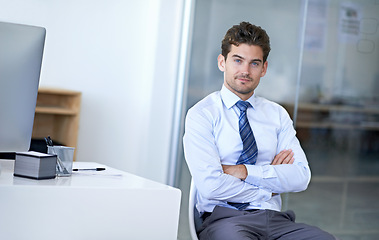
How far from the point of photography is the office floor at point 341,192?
3.49 metres

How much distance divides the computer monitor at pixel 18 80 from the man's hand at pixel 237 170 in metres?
0.93

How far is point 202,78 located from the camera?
4.62 meters

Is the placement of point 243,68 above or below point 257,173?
above

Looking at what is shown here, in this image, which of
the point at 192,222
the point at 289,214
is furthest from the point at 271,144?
the point at 192,222

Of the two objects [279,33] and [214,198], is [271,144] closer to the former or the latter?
[214,198]

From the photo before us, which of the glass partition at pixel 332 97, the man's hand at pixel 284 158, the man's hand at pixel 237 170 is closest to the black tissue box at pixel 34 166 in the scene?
the man's hand at pixel 237 170

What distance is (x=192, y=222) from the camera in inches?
94.3

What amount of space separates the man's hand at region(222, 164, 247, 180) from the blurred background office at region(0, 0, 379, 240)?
1.36 m

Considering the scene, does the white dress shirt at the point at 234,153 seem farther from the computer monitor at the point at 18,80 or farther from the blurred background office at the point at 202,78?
the blurred background office at the point at 202,78

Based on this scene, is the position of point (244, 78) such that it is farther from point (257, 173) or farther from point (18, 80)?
point (18, 80)

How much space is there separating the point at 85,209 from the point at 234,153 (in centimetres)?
87

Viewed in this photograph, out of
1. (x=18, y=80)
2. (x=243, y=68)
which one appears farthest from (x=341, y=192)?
(x=18, y=80)

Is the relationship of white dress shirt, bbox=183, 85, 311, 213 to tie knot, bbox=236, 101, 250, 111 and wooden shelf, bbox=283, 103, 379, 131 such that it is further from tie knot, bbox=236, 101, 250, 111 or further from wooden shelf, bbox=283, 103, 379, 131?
wooden shelf, bbox=283, 103, 379, 131

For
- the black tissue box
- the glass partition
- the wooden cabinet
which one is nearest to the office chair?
the black tissue box
